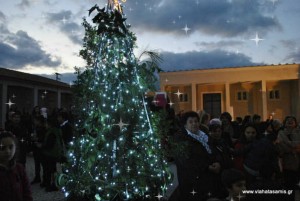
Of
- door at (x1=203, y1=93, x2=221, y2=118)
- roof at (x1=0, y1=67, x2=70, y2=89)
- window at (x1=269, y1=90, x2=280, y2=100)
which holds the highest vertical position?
roof at (x1=0, y1=67, x2=70, y2=89)

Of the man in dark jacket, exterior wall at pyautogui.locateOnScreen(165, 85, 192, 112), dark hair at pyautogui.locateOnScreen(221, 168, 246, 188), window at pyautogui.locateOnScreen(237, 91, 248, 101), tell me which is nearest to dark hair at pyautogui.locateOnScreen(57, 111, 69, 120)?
the man in dark jacket

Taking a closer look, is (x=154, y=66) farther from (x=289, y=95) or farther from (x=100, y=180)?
(x=289, y=95)

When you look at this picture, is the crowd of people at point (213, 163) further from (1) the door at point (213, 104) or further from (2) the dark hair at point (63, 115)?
(1) the door at point (213, 104)

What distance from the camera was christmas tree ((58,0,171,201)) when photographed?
4.21 meters

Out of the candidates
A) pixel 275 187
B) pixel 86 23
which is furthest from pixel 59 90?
pixel 275 187

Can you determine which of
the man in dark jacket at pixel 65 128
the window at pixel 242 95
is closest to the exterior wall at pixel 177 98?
the window at pixel 242 95

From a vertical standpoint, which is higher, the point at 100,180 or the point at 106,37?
the point at 106,37

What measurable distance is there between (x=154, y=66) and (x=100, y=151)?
151 centimetres

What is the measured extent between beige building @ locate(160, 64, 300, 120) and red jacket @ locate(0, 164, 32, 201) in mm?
17641

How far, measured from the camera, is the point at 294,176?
565 cm

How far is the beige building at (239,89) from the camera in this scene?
19172 mm

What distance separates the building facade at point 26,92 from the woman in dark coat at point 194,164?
38.6 feet

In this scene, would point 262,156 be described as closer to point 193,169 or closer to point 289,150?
point 193,169

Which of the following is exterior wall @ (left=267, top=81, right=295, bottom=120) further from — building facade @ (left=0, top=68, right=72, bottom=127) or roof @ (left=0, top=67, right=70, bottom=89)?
roof @ (left=0, top=67, right=70, bottom=89)
